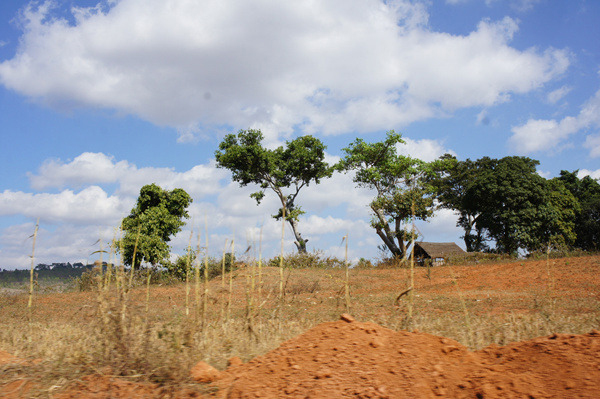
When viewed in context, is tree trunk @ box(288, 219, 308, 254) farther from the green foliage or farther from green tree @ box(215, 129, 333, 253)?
the green foliage

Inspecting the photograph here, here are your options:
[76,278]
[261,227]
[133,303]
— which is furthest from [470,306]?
[76,278]

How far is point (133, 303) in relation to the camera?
4012 mm

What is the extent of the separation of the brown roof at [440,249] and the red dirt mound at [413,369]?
71.9ft

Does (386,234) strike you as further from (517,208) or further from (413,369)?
(413,369)

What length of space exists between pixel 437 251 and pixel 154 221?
1615cm

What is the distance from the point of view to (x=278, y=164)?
2744 centimetres

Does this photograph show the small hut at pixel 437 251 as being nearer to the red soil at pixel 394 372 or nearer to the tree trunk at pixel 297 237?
the tree trunk at pixel 297 237

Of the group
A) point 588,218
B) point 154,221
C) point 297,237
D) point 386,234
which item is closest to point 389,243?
point 386,234

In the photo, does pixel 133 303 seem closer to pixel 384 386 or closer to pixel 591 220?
pixel 384 386

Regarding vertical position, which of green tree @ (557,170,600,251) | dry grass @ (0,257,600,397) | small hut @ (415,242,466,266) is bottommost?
dry grass @ (0,257,600,397)

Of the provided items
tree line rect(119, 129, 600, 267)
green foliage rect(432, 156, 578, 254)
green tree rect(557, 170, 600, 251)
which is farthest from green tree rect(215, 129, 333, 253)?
green tree rect(557, 170, 600, 251)

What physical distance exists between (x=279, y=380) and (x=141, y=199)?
19.2m

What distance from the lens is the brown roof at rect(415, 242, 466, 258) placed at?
81.1ft

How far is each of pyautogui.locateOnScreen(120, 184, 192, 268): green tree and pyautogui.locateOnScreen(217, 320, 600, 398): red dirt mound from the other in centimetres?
1705
